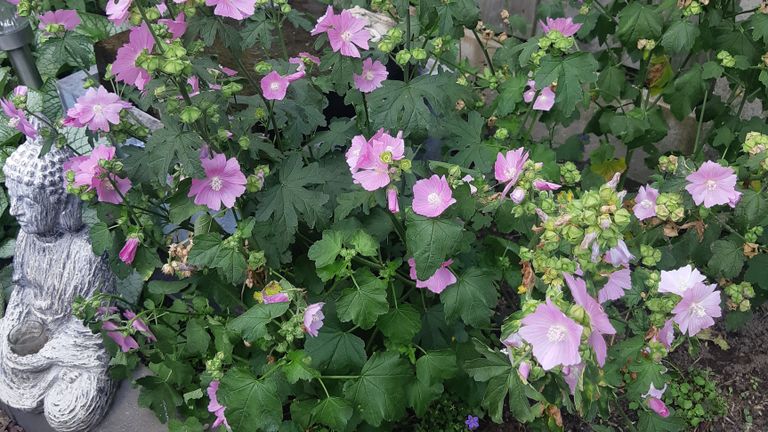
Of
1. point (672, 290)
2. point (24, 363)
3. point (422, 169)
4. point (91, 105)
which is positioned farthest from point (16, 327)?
point (672, 290)

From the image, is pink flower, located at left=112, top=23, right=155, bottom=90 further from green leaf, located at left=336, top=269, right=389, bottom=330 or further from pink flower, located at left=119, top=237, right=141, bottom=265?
green leaf, located at left=336, top=269, right=389, bottom=330

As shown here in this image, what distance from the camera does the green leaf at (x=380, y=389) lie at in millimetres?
1996

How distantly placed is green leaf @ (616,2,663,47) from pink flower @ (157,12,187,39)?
1563mm

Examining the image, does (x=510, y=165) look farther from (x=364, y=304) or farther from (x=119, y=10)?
(x=119, y=10)

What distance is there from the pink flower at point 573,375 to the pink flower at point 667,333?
0.44m

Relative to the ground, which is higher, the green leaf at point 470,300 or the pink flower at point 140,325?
the green leaf at point 470,300

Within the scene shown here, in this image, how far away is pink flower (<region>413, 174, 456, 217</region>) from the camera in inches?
67.2

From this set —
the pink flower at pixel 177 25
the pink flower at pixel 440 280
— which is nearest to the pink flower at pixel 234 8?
the pink flower at pixel 177 25

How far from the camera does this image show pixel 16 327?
2709 millimetres

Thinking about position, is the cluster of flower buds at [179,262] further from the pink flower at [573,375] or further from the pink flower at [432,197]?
the pink flower at [573,375]

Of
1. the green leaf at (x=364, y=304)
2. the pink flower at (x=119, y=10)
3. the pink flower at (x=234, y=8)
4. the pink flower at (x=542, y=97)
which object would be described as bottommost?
the green leaf at (x=364, y=304)

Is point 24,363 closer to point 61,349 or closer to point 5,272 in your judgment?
point 61,349

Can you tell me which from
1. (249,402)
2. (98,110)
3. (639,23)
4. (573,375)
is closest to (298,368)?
(249,402)

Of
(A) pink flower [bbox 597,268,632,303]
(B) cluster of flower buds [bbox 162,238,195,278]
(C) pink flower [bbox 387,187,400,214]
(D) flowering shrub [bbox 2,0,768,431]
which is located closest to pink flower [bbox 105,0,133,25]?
(D) flowering shrub [bbox 2,0,768,431]
